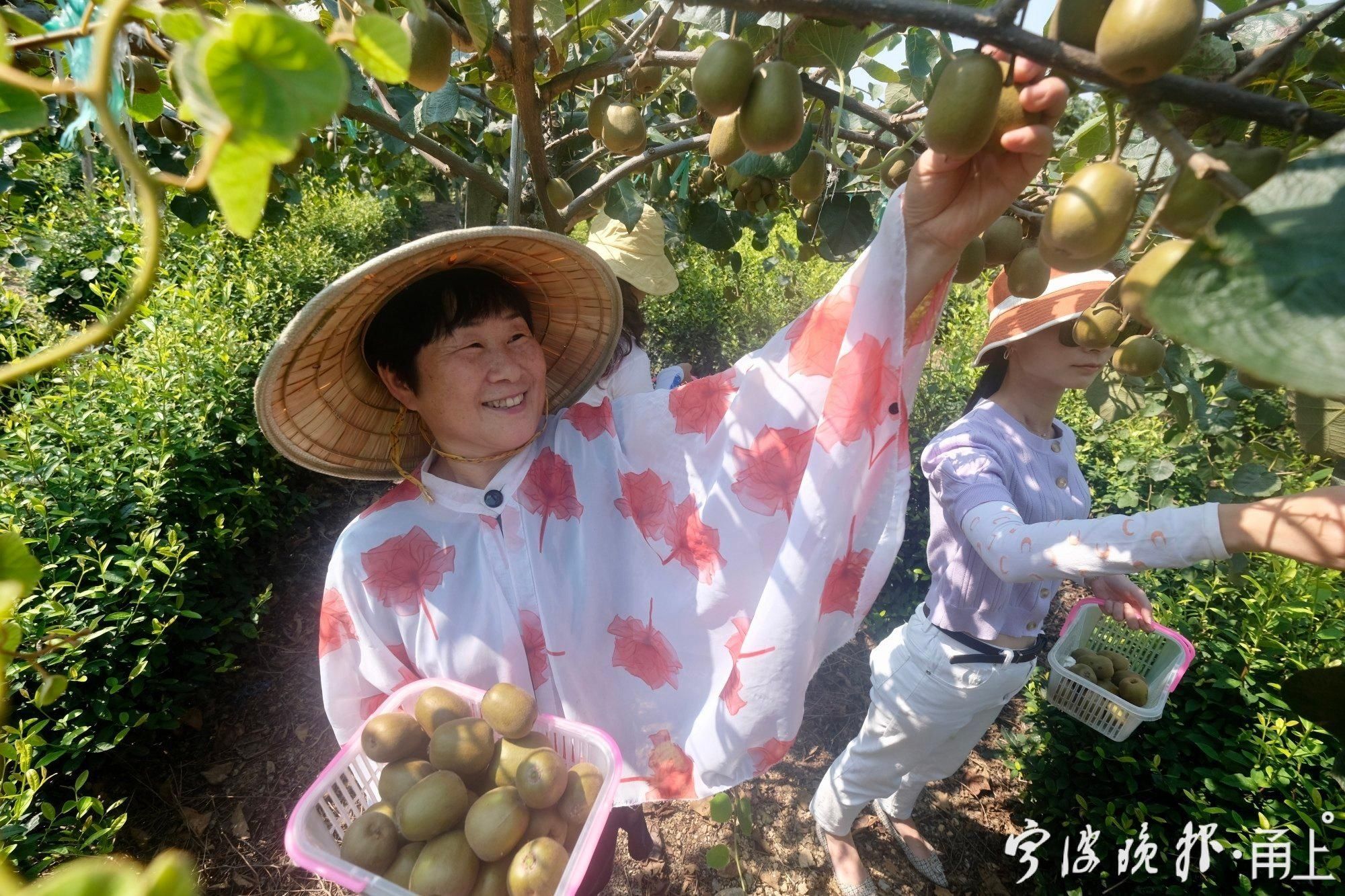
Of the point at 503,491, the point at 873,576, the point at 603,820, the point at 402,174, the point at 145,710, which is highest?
the point at 402,174

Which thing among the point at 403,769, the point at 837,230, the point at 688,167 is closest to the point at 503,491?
the point at 403,769

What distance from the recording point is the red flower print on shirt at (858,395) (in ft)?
3.55

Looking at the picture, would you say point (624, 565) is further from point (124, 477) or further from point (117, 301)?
point (117, 301)

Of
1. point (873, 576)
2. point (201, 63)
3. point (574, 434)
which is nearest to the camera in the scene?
point (201, 63)

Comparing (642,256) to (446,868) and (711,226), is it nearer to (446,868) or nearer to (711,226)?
(711,226)

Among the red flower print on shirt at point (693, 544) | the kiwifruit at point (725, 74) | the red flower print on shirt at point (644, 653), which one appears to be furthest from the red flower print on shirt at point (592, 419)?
the kiwifruit at point (725, 74)

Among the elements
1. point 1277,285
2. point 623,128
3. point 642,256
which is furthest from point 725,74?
point 642,256

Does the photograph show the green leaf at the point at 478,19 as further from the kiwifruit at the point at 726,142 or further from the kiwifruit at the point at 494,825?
the kiwifruit at the point at 494,825

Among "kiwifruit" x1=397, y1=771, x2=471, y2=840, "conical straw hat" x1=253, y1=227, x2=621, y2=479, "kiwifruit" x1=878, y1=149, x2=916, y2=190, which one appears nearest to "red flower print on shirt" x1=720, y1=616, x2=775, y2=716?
"kiwifruit" x1=397, y1=771, x2=471, y2=840

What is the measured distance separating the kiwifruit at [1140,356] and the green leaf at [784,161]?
0.66 m

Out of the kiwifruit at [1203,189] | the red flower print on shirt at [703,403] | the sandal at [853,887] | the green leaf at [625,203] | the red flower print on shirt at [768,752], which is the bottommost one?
the sandal at [853,887]

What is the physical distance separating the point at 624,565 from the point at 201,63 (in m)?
1.26

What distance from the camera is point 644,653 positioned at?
4.59 feet

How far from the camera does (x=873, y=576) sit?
1.15 meters
